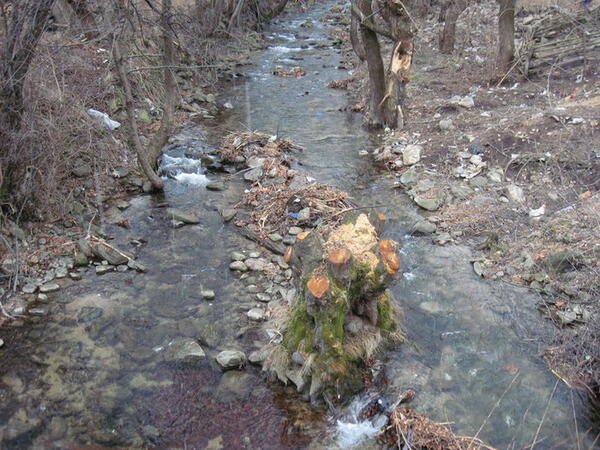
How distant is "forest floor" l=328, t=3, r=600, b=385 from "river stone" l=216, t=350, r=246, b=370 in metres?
2.65

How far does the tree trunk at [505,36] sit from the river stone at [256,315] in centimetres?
706

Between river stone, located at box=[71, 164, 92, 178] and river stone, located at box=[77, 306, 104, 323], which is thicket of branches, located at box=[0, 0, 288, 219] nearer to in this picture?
river stone, located at box=[71, 164, 92, 178]

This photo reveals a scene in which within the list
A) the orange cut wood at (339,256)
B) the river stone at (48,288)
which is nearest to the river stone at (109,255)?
the river stone at (48,288)

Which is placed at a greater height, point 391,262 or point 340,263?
point 340,263

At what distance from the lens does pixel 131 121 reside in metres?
6.90

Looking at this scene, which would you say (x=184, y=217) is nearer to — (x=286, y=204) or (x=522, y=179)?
(x=286, y=204)

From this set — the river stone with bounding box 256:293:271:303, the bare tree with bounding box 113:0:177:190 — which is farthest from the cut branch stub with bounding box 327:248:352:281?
the bare tree with bounding box 113:0:177:190

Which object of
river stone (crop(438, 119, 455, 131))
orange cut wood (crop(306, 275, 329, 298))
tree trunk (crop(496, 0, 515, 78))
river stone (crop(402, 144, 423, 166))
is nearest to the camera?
orange cut wood (crop(306, 275, 329, 298))

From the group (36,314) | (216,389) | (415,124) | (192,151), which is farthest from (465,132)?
(36,314)

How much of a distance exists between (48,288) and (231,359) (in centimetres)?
219

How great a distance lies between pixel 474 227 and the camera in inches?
252

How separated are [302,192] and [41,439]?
167 inches

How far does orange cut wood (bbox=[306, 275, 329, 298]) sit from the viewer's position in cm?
411

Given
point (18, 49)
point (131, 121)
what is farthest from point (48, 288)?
point (131, 121)
